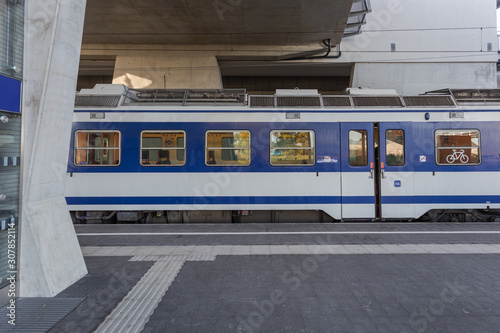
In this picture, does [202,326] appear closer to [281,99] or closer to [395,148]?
[281,99]

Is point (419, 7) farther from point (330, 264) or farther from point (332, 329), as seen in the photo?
point (332, 329)

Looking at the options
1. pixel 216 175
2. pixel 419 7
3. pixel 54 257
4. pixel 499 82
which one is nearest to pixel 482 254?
pixel 216 175

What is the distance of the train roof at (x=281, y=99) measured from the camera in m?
8.04

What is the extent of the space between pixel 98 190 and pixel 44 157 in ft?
13.7

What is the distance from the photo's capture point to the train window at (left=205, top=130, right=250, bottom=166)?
782cm

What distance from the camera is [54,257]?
3934 mm

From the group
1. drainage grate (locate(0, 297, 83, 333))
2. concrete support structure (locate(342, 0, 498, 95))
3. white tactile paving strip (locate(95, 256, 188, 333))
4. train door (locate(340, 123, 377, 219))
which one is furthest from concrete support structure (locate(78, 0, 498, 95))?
drainage grate (locate(0, 297, 83, 333))

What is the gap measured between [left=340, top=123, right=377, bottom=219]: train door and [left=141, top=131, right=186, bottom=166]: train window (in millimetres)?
4143

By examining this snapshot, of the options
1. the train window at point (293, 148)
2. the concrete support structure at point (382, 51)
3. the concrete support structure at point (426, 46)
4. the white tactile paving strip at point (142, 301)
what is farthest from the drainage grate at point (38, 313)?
the concrete support structure at point (426, 46)

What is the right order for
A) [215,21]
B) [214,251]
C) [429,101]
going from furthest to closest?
[215,21] → [429,101] → [214,251]

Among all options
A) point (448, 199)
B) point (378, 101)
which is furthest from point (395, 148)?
point (448, 199)

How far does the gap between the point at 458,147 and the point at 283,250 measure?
18.6 ft

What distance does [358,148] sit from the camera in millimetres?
7930

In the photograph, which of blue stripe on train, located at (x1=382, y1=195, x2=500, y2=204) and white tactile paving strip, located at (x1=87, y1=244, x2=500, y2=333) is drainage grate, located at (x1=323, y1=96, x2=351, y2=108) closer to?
blue stripe on train, located at (x1=382, y1=195, x2=500, y2=204)
